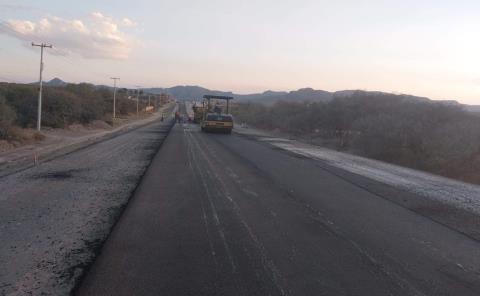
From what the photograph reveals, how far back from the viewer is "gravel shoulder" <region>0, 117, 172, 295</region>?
615 centimetres

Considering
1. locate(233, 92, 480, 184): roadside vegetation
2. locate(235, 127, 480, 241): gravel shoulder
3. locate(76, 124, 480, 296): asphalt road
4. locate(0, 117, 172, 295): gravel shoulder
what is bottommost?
locate(0, 117, 172, 295): gravel shoulder

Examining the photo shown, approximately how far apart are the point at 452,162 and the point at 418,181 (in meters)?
6.56

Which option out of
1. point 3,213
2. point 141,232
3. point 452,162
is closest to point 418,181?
point 452,162

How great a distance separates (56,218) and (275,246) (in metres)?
4.12

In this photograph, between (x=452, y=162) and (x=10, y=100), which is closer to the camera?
(x=452, y=162)

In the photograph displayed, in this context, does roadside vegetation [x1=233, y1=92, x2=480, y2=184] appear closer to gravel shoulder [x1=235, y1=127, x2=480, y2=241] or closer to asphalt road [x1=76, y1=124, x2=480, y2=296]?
gravel shoulder [x1=235, y1=127, x2=480, y2=241]

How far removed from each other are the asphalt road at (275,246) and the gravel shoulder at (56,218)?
13.6 inches

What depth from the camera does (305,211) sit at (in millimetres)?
10477

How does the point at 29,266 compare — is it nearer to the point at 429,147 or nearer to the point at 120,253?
the point at 120,253

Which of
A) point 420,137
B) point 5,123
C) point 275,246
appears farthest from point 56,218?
point 420,137

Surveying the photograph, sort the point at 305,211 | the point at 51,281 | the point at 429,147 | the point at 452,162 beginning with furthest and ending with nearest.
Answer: the point at 429,147
the point at 452,162
the point at 305,211
the point at 51,281

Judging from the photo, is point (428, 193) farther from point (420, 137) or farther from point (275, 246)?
point (420, 137)

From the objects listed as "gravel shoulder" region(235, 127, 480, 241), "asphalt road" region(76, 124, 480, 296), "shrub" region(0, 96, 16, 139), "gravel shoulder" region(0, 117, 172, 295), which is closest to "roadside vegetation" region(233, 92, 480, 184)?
"gravel shoulder" region(235, 127, 480, 241)

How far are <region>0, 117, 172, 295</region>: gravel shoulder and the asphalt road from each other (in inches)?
13.6
